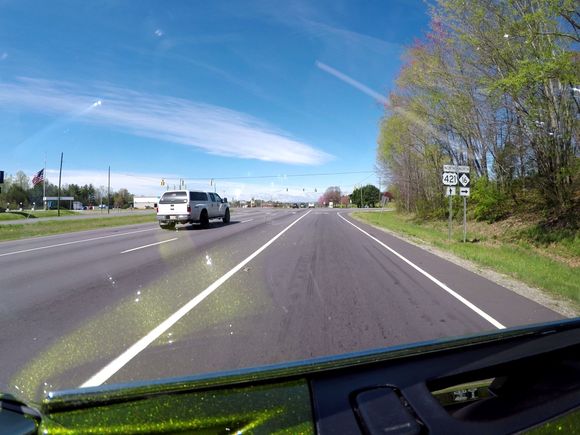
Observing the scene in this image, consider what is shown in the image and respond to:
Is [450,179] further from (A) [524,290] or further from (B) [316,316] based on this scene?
(B) [316,316]

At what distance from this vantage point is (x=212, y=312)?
5719mm

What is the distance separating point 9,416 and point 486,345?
2355 millimetres

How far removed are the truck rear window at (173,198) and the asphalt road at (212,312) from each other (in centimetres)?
1121

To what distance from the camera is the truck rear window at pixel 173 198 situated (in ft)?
71.7

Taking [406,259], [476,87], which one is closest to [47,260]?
[406,259]

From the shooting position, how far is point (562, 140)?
16.9m

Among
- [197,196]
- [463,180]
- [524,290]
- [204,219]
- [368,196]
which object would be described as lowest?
[524,290]

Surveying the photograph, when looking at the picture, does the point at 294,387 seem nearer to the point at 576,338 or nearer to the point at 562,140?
the point at 576,338

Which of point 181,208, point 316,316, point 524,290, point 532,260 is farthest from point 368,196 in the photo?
point 316,316

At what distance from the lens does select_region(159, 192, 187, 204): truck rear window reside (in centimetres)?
2184

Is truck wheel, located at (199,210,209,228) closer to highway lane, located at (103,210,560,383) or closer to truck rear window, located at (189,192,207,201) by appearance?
truck rear window, located at (189,192,207,201)

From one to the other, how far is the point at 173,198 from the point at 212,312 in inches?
685

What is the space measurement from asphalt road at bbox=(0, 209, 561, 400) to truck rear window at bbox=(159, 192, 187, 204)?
1121 centimetres

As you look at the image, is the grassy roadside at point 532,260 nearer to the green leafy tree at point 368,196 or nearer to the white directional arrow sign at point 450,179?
the white directional arrow sign at point 450,179
